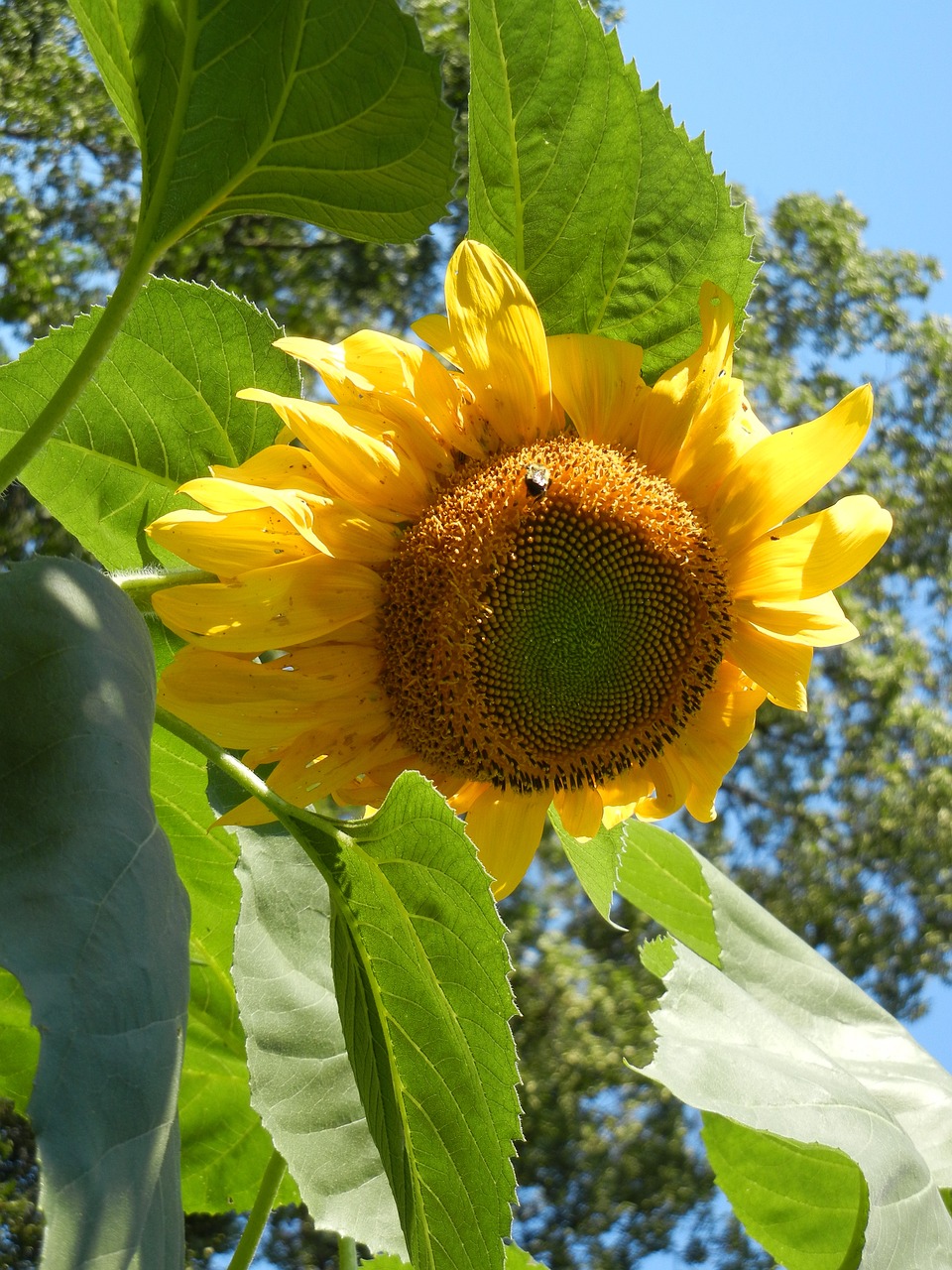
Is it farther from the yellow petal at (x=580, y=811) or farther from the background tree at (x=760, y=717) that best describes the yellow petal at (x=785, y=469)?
the background tree at (x=760, y=717)

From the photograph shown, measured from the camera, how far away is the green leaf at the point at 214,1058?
1.15 m

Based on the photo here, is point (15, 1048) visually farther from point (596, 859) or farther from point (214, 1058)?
point (596, 859)

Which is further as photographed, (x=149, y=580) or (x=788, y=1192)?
(x=788, y=1192)

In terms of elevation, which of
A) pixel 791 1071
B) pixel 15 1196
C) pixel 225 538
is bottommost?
pixel 791 1071

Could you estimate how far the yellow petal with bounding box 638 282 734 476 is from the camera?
35.4 inches

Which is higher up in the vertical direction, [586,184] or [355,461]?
[586,184]

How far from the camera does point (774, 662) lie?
38.5 inches

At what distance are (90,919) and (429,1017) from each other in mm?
330

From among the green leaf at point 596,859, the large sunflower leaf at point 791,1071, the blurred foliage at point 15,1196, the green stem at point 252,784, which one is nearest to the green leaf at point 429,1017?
the green stem at point 252,784

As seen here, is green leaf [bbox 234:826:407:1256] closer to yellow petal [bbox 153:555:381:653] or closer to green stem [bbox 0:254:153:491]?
yellow petal [bbox 153:555:381:653]

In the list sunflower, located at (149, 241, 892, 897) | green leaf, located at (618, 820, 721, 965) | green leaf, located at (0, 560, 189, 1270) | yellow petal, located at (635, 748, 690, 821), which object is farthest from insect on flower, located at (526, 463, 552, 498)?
green leaf, located at (618, 820, 721, 965)

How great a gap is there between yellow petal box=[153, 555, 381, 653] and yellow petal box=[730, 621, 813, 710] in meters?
0.28

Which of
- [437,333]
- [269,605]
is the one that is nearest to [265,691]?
[269,605]

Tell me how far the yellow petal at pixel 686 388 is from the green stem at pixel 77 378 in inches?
14.5
